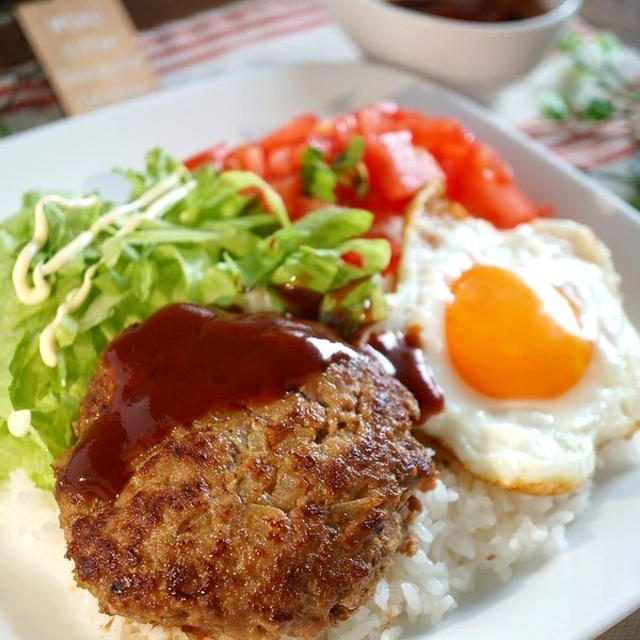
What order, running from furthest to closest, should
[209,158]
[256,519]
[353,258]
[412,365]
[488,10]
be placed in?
[488,10] < [209,158] < [353,258] < [412,365] < [256,519]

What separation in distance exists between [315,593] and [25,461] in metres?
1.06

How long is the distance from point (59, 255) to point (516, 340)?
146 centimetres

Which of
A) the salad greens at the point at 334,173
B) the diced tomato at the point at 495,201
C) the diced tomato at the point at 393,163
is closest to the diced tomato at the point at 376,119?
the diced tomato at the point at 393,163

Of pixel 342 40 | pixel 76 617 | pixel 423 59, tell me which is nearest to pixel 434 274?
pixel 76 617

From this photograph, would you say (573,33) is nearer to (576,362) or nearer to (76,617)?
(576,362)

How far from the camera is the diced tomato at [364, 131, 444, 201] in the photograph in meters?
3.27

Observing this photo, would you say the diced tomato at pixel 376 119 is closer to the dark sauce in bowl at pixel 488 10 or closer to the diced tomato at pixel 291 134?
the diced tomato at pixel 291 134

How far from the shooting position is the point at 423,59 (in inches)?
168

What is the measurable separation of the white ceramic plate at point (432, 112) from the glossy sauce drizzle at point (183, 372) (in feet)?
1.60

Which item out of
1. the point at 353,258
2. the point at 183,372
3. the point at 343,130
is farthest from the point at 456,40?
the point at 183,372

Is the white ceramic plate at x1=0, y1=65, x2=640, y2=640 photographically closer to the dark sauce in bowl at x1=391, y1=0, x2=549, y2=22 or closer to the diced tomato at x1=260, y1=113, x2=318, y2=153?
the diced tomato at x1=260, y1=113, x2=318, y2=153

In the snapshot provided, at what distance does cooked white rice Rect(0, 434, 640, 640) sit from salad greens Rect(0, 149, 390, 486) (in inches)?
5.7

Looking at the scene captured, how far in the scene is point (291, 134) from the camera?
357cm

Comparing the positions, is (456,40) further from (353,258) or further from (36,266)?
(36,266)
